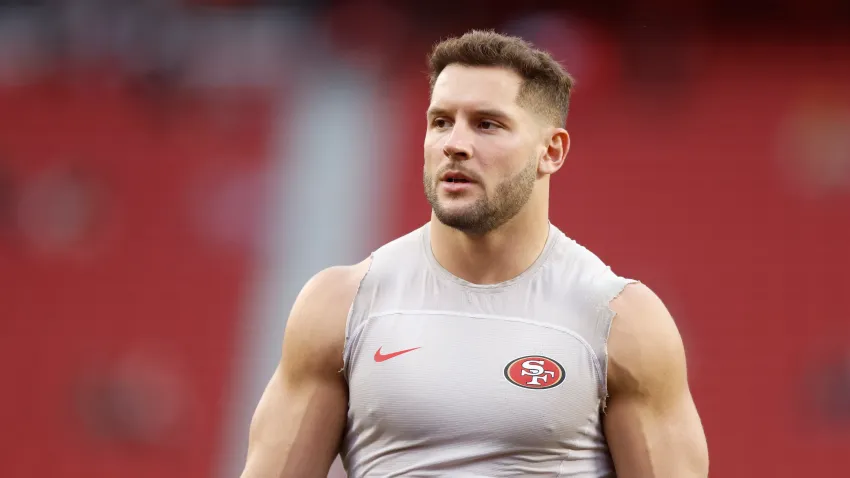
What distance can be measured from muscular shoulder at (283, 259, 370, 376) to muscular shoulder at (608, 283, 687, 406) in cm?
61

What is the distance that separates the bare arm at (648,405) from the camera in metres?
2.57

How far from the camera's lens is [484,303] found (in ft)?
8.71

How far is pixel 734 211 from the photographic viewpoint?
7207 millimetres

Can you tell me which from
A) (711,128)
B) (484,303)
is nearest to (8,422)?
(711,128)

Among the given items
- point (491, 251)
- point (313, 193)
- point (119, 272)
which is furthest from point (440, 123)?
point (119, 272)

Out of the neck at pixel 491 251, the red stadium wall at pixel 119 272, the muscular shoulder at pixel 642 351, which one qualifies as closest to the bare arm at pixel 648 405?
the muscular shoulder at pixel 642 351

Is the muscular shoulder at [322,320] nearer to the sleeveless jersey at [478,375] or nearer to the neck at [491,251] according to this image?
the sleeveless jersey at [478,375]

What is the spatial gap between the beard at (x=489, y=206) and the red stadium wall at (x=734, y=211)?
4.38 metres

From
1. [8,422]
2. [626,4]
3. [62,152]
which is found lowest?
[8,422]

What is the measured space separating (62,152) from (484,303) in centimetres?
574

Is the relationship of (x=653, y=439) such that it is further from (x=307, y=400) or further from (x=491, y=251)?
(x=307, y=400)

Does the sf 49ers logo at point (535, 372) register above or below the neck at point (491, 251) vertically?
below

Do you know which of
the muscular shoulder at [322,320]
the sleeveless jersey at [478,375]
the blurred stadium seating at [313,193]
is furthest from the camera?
the blurred stadium seating at [313,193]

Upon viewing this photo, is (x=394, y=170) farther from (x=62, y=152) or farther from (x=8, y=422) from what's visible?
(x=8, y=422)
